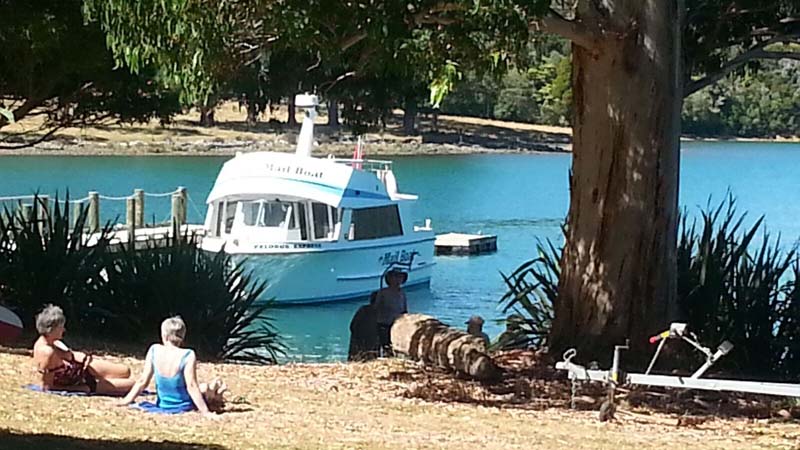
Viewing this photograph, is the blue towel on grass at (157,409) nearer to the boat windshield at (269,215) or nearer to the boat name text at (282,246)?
the boat name text at (282,246)

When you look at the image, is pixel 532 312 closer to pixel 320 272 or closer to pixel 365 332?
pixel 365 332

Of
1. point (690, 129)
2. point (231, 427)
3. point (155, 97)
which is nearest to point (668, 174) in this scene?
point (231, 427)

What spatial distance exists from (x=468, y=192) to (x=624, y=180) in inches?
1399

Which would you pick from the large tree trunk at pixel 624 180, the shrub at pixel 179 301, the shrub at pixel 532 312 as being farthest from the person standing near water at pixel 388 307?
the large tree trunk at pixel 624 180

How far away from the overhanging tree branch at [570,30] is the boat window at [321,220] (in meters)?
16.1

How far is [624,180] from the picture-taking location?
11266 mm

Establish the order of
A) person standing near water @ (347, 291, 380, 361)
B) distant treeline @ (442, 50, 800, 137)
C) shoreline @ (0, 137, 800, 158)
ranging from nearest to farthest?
person standing near water @ (347, 291, 380, 361) < distant treeline @ (442, 50, 800, 137) < shoreline @ (0, 137, 800, 158)

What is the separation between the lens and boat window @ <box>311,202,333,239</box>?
26.9 metres

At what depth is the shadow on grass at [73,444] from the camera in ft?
22.2

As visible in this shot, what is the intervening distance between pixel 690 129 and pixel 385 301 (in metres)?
49.4

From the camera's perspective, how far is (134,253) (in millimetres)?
14008

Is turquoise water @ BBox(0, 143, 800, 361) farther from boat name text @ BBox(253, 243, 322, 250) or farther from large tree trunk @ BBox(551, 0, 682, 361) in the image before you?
large tree trunk @ BBox(551, 0, 682, 361)

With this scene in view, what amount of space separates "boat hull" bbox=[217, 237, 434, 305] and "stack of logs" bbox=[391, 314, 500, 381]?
1319 cm

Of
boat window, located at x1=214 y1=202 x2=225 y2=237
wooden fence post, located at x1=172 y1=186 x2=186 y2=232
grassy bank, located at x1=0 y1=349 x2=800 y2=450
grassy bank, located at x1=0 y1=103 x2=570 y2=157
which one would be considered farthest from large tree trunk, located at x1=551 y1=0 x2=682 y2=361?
grassy bank, located at x1=0 y1=103 x2=570 y2=157
